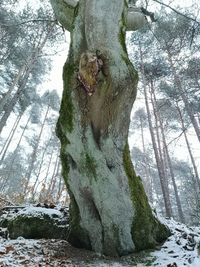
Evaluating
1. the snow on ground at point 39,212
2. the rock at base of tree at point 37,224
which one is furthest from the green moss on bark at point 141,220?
the snow on ground at point 39,212

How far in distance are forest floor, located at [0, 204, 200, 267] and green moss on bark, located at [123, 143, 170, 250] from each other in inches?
5.2

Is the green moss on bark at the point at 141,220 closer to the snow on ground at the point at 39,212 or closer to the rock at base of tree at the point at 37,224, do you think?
the rock at base of tree at the point at 37,224

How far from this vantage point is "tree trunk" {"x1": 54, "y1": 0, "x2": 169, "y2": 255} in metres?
3.36

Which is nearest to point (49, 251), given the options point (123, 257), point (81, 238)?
point (81, 238)

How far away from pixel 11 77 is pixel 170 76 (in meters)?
10.7

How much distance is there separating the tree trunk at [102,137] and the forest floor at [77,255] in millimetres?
174

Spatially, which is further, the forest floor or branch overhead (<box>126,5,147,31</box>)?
branch overhead (<box>126,5,147,31</box>)

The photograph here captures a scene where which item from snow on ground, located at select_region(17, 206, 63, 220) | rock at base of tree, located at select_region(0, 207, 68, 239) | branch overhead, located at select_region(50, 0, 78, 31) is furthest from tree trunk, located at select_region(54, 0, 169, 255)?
snow on ground, located at select_region(17, 206, 63, 220)

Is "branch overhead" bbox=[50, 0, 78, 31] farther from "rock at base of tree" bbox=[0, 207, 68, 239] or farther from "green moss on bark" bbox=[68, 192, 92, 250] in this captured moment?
"rock at base of tree" bbox=[0, 207, 68, 239]

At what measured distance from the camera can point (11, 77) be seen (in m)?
18.4

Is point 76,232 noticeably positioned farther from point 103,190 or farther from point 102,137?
point 102,137

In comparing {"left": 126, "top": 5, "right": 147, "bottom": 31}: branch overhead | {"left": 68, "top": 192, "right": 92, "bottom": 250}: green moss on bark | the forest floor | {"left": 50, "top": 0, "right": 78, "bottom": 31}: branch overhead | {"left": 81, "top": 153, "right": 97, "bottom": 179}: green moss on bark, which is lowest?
the forest floor

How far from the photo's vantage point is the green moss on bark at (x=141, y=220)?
3.65 meters

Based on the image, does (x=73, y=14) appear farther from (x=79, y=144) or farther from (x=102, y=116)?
(x=79, y=144)
